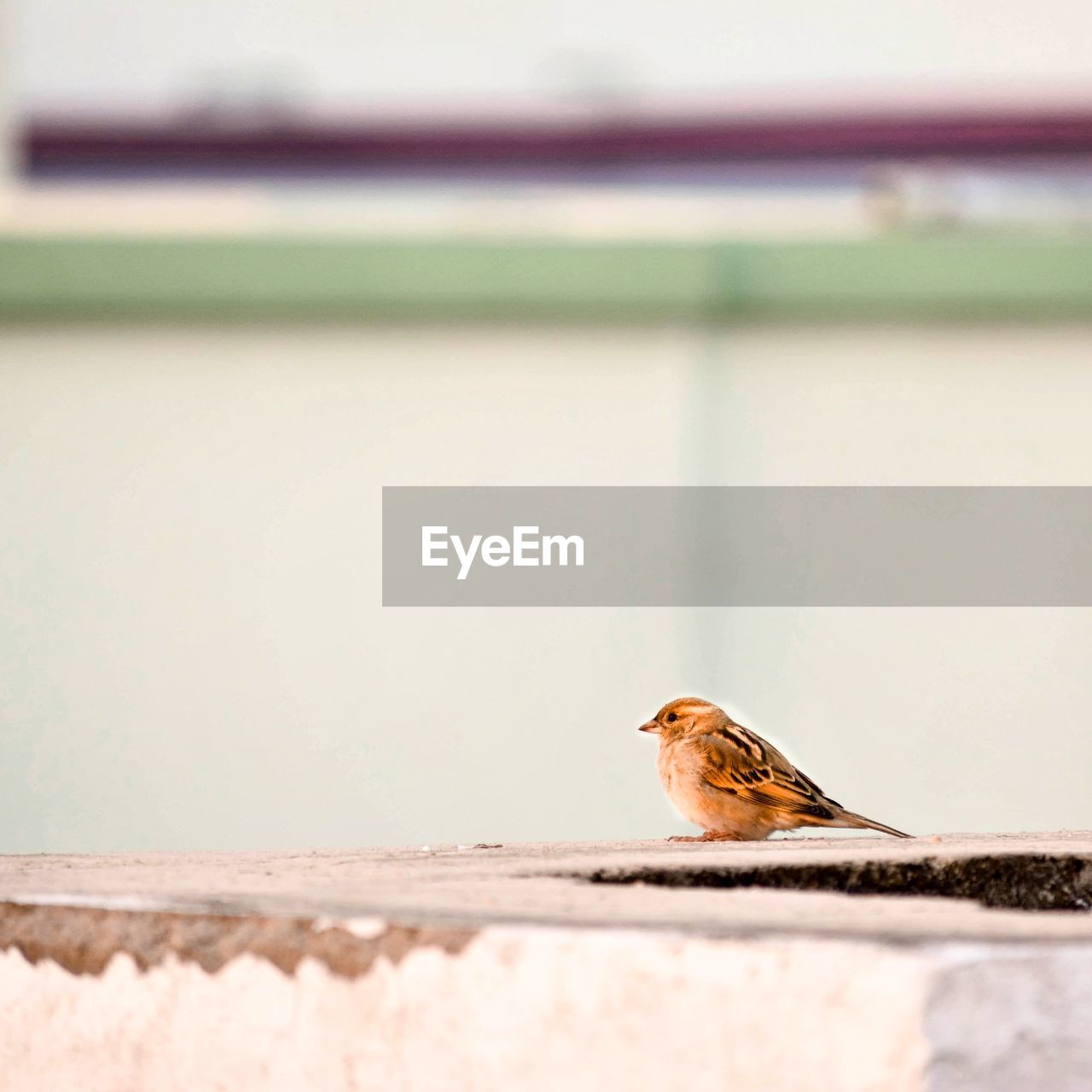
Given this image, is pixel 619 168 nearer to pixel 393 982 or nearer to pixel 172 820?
pixel 172 820

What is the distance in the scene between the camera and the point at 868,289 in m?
5.04

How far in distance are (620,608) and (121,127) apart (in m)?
2.79

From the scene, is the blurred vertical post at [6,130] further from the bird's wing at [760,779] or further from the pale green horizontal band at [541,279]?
the bird's wing at [760,779]

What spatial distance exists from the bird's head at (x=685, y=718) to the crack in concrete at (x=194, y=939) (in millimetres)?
1815

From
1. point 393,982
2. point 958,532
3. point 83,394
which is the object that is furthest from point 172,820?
point 393,982

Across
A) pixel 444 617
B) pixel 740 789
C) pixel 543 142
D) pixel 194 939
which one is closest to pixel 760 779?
pixel 740 789

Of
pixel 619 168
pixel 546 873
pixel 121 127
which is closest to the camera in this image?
pixel 546 873

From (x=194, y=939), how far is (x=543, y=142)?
496cm

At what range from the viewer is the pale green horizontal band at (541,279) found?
4.96 meters

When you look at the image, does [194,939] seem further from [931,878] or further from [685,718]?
[685,718]

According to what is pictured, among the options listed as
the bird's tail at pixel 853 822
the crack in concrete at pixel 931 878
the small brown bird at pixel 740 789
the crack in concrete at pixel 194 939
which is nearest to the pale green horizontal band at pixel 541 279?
the small brown bird at pixel 740 789

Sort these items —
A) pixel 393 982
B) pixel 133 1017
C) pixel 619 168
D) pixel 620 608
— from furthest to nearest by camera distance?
pixel 619 168 → pixel 620 608 → pixel 133 1017 → pixel 393 982

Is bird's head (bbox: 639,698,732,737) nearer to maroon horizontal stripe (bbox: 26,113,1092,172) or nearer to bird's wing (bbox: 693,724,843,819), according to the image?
bird's wing (bbox: 693,724,843,819)

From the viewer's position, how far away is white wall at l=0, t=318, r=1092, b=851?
16.3ft
